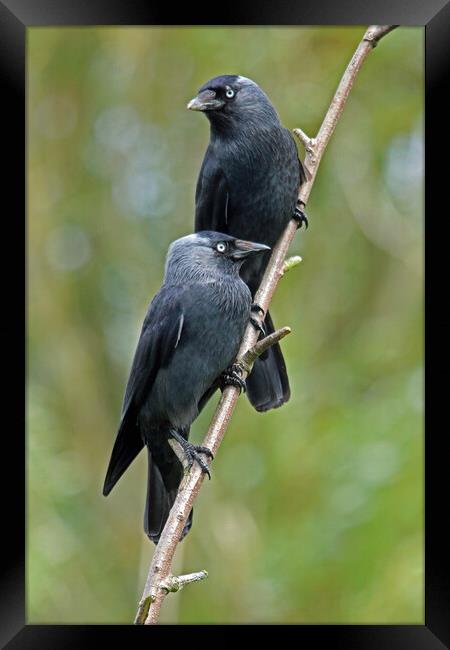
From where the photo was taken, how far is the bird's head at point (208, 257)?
15.8 feet

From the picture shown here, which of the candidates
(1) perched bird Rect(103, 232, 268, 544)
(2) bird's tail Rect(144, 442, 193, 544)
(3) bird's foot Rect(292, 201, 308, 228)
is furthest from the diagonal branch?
(2) bird's tail Rect(144, 442, 193, 544)

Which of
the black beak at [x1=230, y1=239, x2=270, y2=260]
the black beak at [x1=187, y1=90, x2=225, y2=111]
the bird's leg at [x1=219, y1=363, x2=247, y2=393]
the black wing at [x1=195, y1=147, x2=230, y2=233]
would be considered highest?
the black beak at [x1=187, y1=90, x2=225, y2=111]

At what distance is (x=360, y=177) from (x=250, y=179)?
180 cm

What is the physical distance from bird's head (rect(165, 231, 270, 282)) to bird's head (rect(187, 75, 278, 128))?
0.82m

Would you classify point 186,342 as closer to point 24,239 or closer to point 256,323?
point 256,323

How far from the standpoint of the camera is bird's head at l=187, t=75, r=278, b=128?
5363mm

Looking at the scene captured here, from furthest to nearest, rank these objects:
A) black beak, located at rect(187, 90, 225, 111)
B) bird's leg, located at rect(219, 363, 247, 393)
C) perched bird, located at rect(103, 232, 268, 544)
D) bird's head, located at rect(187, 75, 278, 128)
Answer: bird's head, located at rect(187, 75, 278, 128) < black beak, located at rect(187, 90, 225, 111) < perched bird, located at rect(103, 232, 268, 544) < bird's leg, located at rect(219, 363, 247, 393)

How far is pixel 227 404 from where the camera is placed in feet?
13.8

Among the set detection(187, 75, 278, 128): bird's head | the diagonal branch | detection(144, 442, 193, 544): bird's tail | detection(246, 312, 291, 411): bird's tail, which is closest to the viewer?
the diagonal branch

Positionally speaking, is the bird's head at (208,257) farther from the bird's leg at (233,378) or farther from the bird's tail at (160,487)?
the bird's tail at (160,487)

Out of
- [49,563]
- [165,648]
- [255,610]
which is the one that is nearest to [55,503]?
[49,563]

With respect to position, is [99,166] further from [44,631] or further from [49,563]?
[44,631]

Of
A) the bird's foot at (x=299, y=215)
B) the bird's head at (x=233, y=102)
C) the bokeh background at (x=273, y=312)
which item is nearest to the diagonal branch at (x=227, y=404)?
the bird's foot at (x=299, y=215)

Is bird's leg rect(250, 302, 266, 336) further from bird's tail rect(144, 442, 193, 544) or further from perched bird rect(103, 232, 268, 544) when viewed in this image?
bird's tail rect(144, 442, 193, 544)
